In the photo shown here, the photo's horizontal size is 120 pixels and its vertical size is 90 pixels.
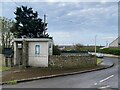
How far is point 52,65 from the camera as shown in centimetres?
2711

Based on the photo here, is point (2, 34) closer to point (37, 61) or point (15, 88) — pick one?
point (37, 61)

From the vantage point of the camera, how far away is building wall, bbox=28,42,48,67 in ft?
88.8

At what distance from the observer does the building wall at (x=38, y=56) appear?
27.1 meters

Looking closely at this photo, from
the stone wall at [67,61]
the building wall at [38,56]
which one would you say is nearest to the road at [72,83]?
the stone wall at [67,61]

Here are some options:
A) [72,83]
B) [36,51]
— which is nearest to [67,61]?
[36,51]

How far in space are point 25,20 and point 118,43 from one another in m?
51.6

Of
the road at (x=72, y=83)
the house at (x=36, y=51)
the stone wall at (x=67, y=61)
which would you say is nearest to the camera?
the road at (x=72, y=83)

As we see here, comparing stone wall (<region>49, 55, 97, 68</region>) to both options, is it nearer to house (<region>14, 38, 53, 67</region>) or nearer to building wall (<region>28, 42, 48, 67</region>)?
building wall (<region>28, 42, 48, 67</region>)

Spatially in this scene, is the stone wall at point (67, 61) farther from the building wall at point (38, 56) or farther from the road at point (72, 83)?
the road at point (72, 83)

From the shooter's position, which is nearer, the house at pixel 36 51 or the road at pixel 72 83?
the road at pixel 72 83

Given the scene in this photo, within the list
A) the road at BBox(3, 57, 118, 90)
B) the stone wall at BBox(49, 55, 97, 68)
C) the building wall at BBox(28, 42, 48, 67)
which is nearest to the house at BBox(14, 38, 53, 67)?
the building wall at BBox(28, 42, 48, 67)

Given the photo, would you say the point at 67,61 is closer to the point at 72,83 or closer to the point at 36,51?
the point at 36,51

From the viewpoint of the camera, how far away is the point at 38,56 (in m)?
27.3

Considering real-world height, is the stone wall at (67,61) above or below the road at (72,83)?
above
